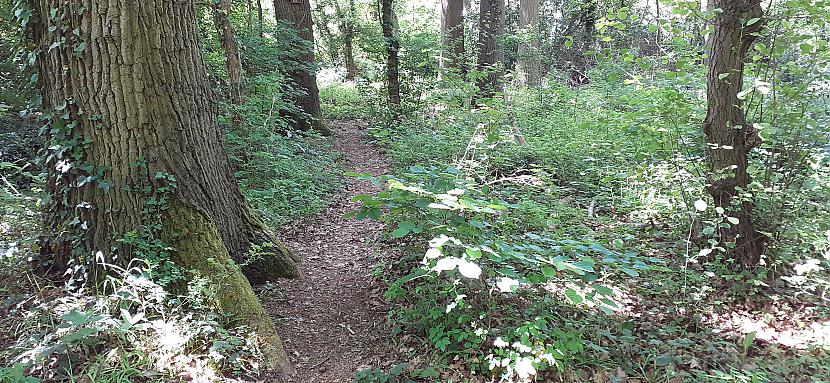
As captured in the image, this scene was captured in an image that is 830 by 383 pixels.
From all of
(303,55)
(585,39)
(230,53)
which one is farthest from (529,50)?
(230,53)

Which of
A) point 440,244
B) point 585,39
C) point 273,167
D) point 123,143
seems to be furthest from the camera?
point 585,39

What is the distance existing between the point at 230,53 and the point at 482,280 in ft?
17.9

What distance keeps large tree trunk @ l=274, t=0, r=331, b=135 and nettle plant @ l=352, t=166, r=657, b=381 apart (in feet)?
23.5

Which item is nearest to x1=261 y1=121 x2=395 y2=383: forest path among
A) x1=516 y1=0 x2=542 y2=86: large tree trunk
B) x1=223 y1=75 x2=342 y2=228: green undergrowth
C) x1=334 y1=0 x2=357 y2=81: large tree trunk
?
x1=223 y1=75 x2=342 y2=228: green undergrowth

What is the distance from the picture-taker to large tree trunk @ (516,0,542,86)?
13.7 m

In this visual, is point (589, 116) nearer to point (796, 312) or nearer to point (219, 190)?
point (796, 312)

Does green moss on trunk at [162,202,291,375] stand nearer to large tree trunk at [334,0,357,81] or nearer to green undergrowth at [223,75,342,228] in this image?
green undergrowth at [223,75,342,228]

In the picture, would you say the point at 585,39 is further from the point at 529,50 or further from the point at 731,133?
the point at 731,133

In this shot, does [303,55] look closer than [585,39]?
Yes

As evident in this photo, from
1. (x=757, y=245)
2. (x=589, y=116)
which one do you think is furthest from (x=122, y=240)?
(x=589, y=116)

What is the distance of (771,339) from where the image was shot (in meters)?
3.90

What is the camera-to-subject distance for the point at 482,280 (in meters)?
3.86

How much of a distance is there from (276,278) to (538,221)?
2.71 m

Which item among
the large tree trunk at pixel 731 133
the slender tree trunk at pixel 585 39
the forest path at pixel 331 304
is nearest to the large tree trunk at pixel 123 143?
the forest path at pixel 331 304
